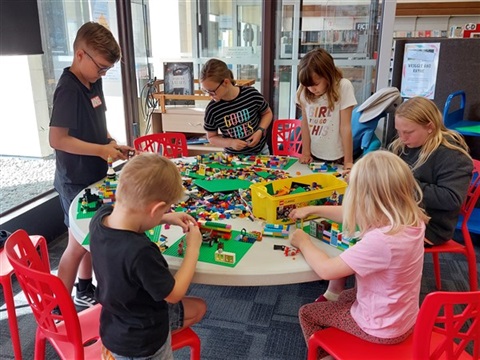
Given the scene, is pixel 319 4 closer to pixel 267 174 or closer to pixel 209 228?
pixel 267 174

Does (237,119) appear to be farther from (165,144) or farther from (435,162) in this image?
(435,162)

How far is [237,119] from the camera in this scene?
8.36 feet

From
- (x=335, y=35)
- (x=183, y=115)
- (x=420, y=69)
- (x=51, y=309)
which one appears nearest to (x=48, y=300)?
(x=51, y=309)

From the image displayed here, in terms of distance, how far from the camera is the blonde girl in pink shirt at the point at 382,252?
1201 millimetres

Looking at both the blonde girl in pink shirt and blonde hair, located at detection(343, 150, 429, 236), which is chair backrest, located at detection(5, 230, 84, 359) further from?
blonde hair, located at detection(343, 150, 429, 236)

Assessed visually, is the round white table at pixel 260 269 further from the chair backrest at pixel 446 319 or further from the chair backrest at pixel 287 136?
the chair backrest at pixel 287 136

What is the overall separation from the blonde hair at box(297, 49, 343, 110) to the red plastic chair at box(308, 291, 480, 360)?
55.2 inches

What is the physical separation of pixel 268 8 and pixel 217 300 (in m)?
2.65

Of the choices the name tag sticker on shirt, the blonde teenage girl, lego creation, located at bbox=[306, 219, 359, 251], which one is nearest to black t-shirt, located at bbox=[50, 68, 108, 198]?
the name tag sticker on shirt

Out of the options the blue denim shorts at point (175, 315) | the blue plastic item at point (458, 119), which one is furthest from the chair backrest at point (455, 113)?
the blue denim shorts at point (175, 315)

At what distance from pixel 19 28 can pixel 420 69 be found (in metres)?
2.95

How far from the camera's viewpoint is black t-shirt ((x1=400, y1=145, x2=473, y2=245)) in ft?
5.68

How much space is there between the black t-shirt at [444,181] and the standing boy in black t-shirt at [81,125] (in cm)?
140

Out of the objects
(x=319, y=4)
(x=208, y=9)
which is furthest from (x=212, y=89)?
(x=208, y=9)
